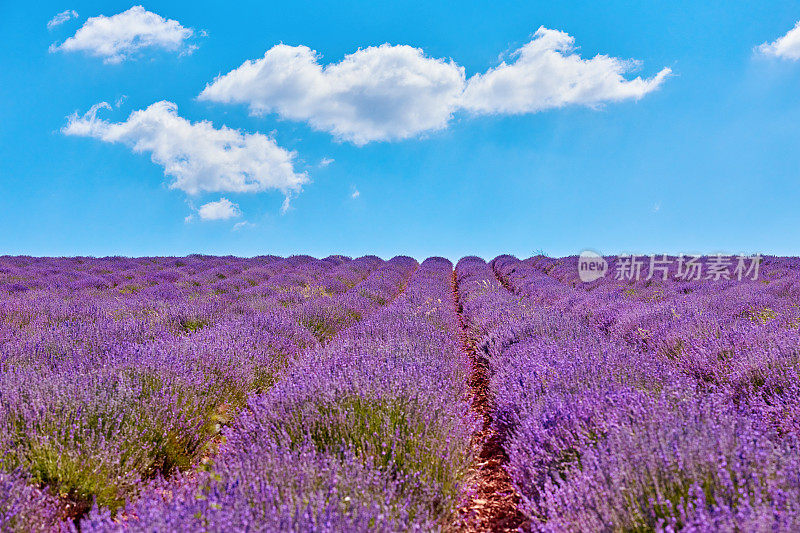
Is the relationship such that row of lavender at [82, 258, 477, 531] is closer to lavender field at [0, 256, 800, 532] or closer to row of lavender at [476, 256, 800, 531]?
lavender field at [0, 256, 800, 532]

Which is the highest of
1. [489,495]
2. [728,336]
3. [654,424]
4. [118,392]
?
[728,336]

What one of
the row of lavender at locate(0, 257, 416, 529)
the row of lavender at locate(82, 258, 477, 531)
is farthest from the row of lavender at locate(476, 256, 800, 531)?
the row of lavender at locate(0, 257, 416, 529)

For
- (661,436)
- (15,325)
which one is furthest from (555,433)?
(15,325)

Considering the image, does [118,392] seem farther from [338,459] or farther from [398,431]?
[398,431]

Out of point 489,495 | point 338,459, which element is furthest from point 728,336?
point 338,459

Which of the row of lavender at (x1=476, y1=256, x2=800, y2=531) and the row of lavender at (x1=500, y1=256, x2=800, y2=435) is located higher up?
the row of lavender at (x1=500, y1=256, x2=800, y2=435)

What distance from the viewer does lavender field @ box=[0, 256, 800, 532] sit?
62.6 inches

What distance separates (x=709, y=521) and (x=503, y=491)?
1.47 metres

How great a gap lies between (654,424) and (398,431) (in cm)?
113

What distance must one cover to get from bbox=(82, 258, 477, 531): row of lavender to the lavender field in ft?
0.04

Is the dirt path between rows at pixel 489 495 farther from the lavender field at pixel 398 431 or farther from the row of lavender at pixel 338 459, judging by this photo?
the row of lavender at pixel 338 459

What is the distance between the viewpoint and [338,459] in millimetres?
1948

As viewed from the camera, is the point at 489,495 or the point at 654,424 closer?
the point at 654,424

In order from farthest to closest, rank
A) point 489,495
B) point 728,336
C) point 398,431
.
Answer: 1. point 728,336
2. point 489,495
3. point 398,431
